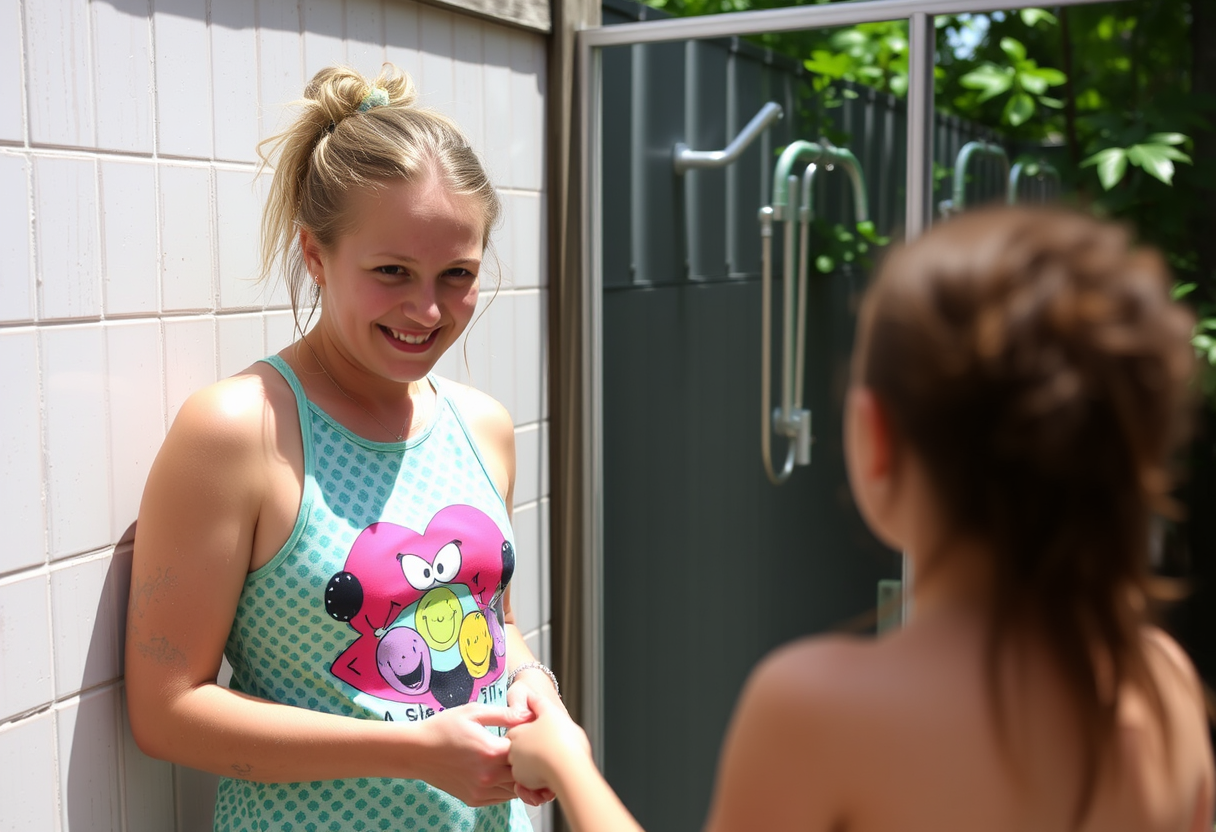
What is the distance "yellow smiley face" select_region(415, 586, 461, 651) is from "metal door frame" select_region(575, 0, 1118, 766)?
37.3 inches

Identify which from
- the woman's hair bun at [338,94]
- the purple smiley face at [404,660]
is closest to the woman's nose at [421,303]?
the woman's hair bun at [338,94]

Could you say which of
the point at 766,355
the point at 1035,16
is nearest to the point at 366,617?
the point at 766,355

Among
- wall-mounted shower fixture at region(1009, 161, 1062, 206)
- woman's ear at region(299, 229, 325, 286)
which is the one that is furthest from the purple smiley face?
wall-mounted shower fixture at region(1009, 161, 1062, 206)

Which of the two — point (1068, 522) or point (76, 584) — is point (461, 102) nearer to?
point (76, 584)

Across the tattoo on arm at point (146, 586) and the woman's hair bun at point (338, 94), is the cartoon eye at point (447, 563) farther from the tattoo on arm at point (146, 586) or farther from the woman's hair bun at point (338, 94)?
the woman's hair bun at point (338, 94)

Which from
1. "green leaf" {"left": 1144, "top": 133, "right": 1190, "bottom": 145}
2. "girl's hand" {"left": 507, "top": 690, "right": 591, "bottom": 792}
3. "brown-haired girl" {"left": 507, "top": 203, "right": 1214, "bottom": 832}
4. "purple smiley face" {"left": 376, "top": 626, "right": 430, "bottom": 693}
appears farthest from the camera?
"green leaf" {"left": 1144, "top": 133, "right": 1190, "bottom": 145}

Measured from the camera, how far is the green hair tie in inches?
54.0

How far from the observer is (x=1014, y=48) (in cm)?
193

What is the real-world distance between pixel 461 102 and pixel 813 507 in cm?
95

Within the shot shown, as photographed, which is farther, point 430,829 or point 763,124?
point 763,124

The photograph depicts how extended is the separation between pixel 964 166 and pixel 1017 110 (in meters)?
0.12

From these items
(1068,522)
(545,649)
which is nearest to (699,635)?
(545,649)

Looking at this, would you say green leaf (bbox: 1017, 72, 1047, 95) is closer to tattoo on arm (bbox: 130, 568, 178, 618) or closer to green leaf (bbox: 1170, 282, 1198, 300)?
green leaf (bbox: 1170, 282, 1198, 300)

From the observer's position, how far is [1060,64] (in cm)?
190
